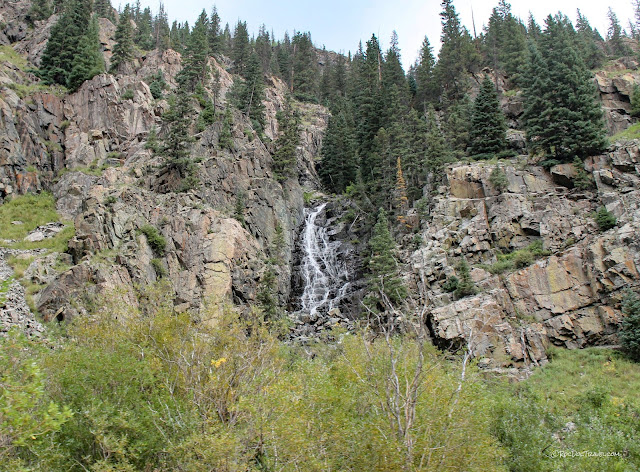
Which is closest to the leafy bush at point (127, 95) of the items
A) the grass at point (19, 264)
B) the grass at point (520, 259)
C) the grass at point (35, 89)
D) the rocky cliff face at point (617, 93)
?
the grass at point (35, 89)

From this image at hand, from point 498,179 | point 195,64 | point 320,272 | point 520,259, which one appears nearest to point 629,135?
point 498,179

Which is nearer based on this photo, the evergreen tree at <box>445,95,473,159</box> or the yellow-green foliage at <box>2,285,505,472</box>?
the yellow-green foliage at <box>2,285,505,472</box>

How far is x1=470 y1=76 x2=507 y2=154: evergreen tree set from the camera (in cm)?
4838

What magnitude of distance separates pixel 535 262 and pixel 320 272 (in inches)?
862

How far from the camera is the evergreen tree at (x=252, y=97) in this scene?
63.7 m

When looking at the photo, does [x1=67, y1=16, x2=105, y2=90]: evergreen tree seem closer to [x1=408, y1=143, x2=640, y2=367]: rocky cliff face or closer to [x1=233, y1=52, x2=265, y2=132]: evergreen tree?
[x1=233, y1=52, x2=265, y2=132]: evergreen tree

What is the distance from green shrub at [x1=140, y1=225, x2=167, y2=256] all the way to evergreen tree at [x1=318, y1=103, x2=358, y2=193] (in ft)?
101

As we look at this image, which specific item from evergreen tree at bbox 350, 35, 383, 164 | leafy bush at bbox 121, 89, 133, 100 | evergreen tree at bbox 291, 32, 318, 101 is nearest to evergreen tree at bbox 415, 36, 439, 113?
evergreen tree at bbox 350, 35, 383, 164

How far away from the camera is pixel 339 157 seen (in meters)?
63.5

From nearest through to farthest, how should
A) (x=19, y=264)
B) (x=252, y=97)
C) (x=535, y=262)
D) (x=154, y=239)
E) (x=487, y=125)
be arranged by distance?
1. (x=19, y=264)
2. (x=535, y=262)
3. (x=154, y=239)
4. (x=487, y=125)
5. (x=252, y=97)

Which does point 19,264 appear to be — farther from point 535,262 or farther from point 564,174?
point 564,174

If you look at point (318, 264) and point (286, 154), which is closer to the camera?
point (318, 264)

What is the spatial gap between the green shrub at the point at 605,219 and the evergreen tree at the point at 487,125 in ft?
50.6

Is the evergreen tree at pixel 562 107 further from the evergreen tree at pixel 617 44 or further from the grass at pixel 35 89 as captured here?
the grass at pixel 35 89
